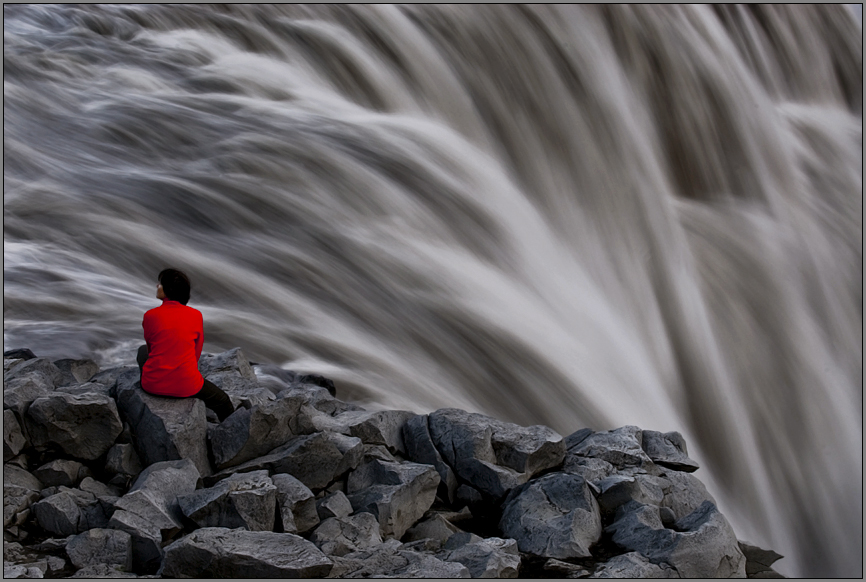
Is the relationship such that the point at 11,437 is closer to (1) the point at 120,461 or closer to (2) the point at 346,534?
(1) the point at 120,461

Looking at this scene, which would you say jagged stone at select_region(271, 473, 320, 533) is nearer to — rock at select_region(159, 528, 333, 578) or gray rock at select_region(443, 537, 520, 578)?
rock at select_region(159, 528, 333, 578)

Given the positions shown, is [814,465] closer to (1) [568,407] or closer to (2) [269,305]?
(1) [568,407]

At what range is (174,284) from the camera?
3664 millimetres

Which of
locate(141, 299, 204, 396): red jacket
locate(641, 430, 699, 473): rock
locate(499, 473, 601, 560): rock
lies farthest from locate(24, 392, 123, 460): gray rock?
locate(641, 430, 699, 473): rock

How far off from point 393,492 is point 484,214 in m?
4.35

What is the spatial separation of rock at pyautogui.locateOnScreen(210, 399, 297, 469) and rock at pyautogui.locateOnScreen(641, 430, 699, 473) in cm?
185

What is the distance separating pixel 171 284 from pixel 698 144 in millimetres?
7766

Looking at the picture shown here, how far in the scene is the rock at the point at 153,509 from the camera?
2959 millimetres

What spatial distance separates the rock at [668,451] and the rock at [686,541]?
51 centimetres

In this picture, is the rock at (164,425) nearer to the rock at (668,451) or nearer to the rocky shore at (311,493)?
the rocky shore at (311,493)

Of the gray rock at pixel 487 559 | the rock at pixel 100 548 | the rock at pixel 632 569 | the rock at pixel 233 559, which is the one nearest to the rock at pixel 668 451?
the rock at pixel 632 569

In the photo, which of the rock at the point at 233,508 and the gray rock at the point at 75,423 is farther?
the gray rock at the point at 75,423

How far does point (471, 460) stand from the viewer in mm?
3766

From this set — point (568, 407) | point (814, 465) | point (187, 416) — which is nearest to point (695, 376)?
point (814, 465)
